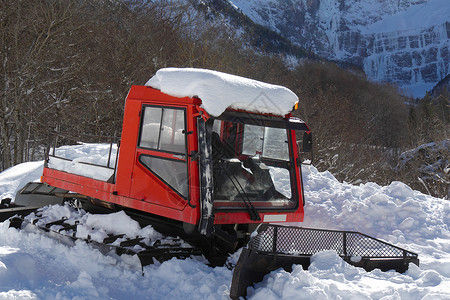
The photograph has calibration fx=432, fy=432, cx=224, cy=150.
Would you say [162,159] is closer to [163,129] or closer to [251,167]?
[163,129]

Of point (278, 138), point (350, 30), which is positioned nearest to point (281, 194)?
point (278, 138)

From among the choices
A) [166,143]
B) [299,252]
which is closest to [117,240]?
[166,143]

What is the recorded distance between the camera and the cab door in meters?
4.87

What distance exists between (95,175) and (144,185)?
3.67 feet

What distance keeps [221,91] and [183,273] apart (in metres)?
2.01

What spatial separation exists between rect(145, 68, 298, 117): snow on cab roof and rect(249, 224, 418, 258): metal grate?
138 centimetres

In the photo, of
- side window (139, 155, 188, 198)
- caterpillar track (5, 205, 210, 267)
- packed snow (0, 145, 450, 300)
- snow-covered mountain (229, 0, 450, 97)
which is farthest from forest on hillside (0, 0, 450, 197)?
snow-covered mountain (229, 0, 450, 97)

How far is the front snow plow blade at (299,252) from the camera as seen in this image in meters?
4.25

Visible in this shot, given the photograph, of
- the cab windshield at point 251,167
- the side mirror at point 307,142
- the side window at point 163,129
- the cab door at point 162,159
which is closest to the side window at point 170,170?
the cab door at point 162,159

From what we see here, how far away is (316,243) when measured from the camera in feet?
16.0

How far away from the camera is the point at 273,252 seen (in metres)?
4.50

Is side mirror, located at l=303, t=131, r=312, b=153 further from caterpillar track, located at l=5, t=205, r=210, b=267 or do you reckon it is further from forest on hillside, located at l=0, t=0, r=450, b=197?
forest on hillside, located at l=0, t=0, r=450, b=197

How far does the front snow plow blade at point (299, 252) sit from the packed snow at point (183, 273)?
0.43 ft

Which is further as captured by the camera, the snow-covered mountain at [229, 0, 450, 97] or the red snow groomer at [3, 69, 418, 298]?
the snow-covered mountain at [229, 0, 450, 97]
